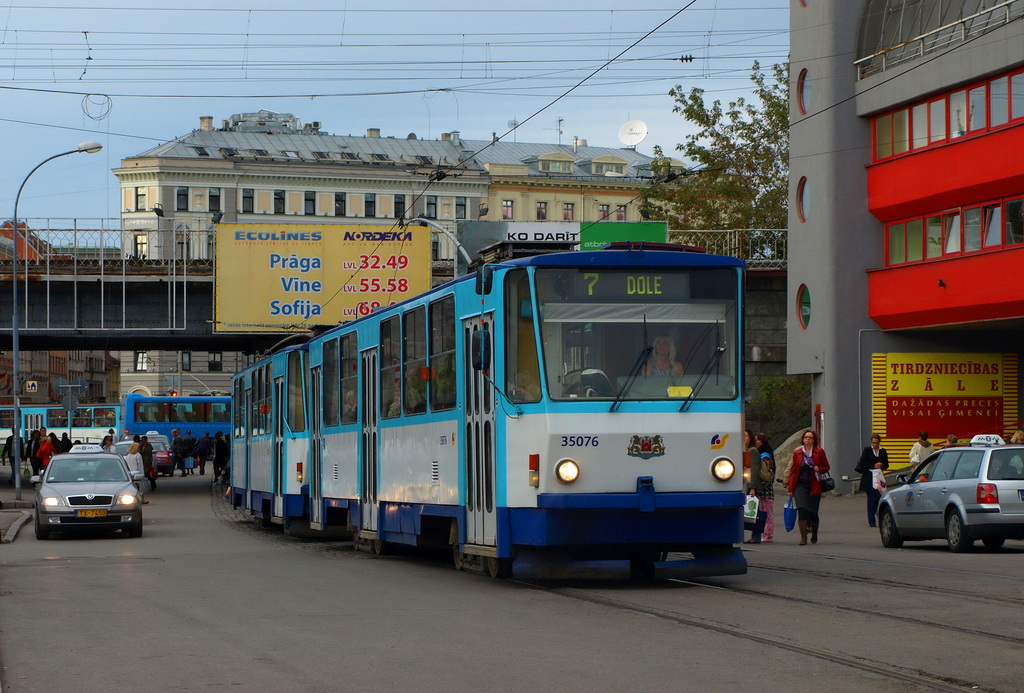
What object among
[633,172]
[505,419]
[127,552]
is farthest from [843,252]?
[633,172]

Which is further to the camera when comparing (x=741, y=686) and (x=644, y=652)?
(x=644, y=652)

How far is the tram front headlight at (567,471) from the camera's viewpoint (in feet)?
44.9

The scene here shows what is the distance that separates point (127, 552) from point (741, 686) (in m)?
15.2

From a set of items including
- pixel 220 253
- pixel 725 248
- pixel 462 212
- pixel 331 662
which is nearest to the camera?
pixel 331 662

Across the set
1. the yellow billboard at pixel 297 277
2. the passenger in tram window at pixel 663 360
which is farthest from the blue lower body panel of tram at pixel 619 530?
the yellow billboard at pixel 297 277

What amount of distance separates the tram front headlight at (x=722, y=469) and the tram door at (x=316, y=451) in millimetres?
9438

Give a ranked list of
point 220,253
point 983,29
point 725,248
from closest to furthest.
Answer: point 983,29, point 220,253, point 725,248

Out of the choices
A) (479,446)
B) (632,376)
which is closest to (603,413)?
(632,376)

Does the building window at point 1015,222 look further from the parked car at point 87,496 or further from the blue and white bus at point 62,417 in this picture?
the blue and white bus at point 62,417

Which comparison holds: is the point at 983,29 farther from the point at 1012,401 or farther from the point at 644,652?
the point at 644,652

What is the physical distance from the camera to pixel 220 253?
150ft

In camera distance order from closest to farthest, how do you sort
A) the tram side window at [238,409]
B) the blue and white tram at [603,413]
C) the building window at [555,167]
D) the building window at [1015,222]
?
the blue and white tram at [603,413]
the tram side window at [238,409]
the building window at [1015,222]
the building window at [555,167]

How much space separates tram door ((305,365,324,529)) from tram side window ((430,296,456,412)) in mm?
6159

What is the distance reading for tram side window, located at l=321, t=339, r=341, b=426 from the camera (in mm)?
21353
